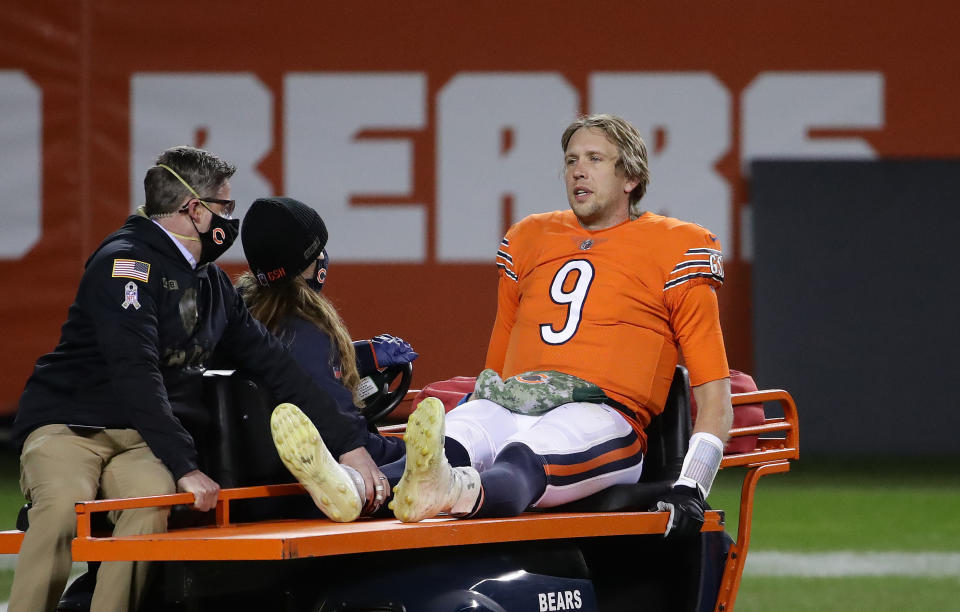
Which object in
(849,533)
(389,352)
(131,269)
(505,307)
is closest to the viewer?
(131,269)

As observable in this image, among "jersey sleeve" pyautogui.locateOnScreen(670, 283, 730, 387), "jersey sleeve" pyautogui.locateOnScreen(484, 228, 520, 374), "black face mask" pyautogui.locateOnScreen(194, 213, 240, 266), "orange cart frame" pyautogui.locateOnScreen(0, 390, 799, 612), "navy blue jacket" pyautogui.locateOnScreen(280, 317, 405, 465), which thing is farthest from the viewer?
"jersey sleeve" pyautogui.locateOnScreen(484, 228, 520, 374)

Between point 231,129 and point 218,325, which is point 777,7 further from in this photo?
point 218,325

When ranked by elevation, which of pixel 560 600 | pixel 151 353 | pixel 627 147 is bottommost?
pixel 560 600

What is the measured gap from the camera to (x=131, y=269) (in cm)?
301

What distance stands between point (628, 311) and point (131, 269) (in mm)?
1249

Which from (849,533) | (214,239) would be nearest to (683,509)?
(214,239)

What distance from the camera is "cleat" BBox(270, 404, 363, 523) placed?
9.00 feet

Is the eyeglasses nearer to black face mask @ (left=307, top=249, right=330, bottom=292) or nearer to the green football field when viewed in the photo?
black face mask @ (left=307, top=249, right=330, bottom=292)

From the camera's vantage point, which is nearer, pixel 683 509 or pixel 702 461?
pixel 683 509

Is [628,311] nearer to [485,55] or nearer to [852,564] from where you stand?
[852,564]

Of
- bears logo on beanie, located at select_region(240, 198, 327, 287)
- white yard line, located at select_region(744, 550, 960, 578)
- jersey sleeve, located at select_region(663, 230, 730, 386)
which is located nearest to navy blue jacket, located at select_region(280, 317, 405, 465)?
bears logo on beanie, located at select_region(240, 198, 327, 287)

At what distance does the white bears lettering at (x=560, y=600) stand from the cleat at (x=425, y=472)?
28 centimetres

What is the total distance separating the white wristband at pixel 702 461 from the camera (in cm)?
323

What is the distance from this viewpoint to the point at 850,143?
28.6 feet
